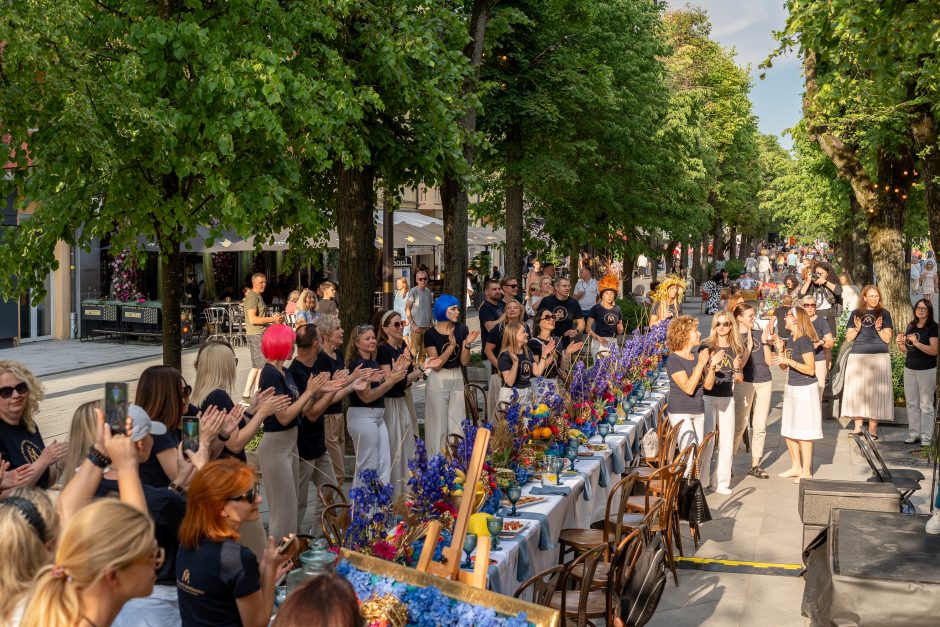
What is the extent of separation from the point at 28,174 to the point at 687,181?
74.7ft

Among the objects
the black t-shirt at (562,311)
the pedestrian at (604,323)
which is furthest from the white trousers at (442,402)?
the pedestrian at (604,323)

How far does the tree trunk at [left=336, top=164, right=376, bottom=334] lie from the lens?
12922 mm

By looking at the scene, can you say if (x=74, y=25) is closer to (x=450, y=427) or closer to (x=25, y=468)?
(x=25, y=468)

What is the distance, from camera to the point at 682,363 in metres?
10.5

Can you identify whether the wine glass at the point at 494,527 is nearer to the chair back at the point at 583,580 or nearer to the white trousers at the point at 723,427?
the chair back at the point at 583,580

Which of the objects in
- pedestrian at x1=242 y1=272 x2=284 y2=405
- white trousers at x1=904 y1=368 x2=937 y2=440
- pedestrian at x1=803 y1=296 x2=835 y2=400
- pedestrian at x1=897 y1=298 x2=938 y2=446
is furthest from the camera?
pedestrian at x1=242 y1=272 x2=284 y2=405

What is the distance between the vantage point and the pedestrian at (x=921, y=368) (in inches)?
516

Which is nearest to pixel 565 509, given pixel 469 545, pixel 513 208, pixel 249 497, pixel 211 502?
pixel 469 545

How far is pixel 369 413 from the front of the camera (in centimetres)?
916

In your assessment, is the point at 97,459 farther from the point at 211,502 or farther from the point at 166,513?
the point at 211,502

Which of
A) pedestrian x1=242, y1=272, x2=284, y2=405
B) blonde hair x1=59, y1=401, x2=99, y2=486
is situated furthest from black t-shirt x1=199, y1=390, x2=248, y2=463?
pedestrian x1=242, y1=272, x2=284, y2=405

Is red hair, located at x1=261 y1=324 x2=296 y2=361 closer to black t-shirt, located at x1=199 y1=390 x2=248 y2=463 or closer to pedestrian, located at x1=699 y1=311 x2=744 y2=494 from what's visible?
black t-shirt, located at x1=199 y1=390 x2=248 y2=463

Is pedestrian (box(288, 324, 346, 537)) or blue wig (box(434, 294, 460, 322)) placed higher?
blue wig (box(434, 294, 460, 322))

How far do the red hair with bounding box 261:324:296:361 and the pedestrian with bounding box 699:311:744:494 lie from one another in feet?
16.5
